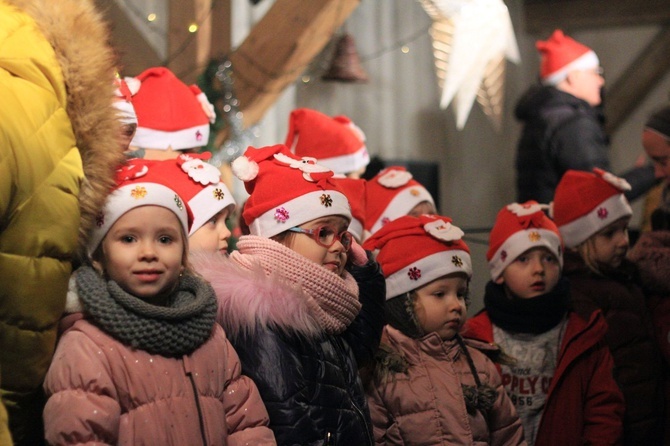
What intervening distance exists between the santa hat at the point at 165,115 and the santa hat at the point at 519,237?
1.09 meters

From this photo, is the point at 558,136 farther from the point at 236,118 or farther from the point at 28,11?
the point at 28,11

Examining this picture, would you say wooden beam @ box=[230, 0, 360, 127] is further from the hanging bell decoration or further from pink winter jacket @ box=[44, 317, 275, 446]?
pink winter jacket @ box=[44, 317, 275, 446]

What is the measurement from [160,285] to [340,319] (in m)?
0.55

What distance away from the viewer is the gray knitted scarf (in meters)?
1.97

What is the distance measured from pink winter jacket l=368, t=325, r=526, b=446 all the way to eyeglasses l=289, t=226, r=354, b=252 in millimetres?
417

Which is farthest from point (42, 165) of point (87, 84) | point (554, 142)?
point (554, 142)

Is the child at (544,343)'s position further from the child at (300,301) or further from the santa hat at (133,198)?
the santa hat at (133,198)

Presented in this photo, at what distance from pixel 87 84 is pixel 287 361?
80cm

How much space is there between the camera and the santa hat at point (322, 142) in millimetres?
3824

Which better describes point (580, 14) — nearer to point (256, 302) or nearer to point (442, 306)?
point (442, 306)

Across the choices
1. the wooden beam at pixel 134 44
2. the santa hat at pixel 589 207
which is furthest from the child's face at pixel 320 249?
the wooden beam at pixel 134 44

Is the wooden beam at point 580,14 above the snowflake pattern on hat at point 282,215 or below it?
below

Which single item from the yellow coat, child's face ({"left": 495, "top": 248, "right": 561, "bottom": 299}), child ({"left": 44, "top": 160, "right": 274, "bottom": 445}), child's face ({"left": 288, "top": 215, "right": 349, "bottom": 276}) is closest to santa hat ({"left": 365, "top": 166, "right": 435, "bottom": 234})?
child's face ({"left": 495, "top": 248, "right": 561, "bottom": 299})

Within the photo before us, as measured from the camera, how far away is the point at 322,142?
12.6 feet
